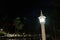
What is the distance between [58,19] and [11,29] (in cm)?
375

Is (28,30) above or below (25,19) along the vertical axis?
below

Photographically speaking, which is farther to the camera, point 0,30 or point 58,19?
point 0,30

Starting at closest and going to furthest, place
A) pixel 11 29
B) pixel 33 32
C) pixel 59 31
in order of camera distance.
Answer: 1. pixel 59 31
2. pixel 33 32
3. pixel 11 29

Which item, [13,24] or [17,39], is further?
[13,24]

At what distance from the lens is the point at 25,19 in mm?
11539

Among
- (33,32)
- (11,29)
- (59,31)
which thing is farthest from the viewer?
(11,29)

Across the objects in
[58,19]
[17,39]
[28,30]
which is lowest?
[17,39]

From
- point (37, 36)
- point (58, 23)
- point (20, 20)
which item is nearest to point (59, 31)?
point (58, 23)

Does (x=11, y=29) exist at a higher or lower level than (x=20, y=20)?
lower

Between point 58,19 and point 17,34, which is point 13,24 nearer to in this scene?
point 17,34

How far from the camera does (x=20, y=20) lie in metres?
11.5

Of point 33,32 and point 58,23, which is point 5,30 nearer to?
point 33,32

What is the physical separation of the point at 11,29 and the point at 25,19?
4.45 ft

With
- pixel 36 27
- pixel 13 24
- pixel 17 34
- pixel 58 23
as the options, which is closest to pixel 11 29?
pixel 13 24
